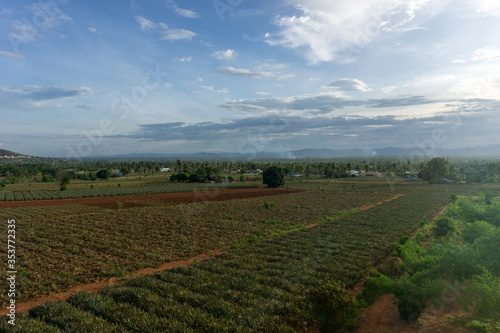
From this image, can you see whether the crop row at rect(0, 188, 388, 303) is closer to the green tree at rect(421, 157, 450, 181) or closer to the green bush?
the green bush

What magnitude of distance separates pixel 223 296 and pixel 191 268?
11.5 feet

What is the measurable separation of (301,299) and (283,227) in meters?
13.8

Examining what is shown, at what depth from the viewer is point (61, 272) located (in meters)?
12.1

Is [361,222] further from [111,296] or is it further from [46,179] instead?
[46,179]

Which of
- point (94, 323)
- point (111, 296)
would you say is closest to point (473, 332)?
point (94, 323)

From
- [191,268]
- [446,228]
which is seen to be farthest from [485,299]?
[446,228]

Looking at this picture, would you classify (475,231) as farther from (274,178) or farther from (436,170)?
(436,170)

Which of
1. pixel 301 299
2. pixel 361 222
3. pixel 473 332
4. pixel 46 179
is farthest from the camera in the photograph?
pixel 46 179

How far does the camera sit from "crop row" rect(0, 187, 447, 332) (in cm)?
770

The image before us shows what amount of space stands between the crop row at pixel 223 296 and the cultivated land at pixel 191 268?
36 mm

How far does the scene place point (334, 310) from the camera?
299 inches

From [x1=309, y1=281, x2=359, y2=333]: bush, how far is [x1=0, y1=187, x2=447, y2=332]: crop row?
2.29 feet

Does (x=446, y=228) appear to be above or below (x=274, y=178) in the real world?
below

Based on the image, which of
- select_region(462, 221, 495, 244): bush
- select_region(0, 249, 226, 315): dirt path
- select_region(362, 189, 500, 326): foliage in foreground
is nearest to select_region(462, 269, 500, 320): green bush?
select_region(362, 189, 500, 326): foliage in foreground
